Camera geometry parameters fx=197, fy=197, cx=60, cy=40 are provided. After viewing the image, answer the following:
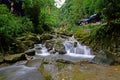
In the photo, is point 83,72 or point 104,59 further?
point 104,59

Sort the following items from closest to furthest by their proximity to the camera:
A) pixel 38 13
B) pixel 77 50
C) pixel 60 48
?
pixel 77 50 < pixel 60 48 < pixel 38 13

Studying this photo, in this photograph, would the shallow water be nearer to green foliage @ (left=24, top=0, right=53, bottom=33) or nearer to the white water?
the white water

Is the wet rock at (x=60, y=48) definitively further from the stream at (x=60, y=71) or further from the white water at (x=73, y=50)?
the stream at (x=60, y=71)

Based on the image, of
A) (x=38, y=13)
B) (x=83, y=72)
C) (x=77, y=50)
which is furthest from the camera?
(x=38, y=13)

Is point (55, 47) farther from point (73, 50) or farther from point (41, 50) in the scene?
point (73, 50)

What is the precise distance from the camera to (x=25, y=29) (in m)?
19.0

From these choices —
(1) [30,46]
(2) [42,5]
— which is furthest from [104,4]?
(2) [42,5]

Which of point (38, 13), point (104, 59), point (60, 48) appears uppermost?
point (38, 13)

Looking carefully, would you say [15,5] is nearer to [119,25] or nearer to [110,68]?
[119,25]

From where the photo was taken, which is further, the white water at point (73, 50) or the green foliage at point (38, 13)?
the green foliage at point (38, 13)

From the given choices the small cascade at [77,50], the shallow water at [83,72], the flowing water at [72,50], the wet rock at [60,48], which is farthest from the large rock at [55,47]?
the shallow water at [83,72]

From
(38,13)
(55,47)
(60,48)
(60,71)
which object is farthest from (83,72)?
(38,13)

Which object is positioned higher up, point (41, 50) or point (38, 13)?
point (38, 13)

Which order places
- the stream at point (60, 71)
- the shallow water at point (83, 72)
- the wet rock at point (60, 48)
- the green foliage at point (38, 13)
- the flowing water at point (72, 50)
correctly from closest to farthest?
1. the stream at point (60, 71)
2. the shallow water at point (83, 72)
3. the flowing water at point (72, 50)
4. the wet rock at point (60, 48)
5. the green foliage at point (38, 13)
